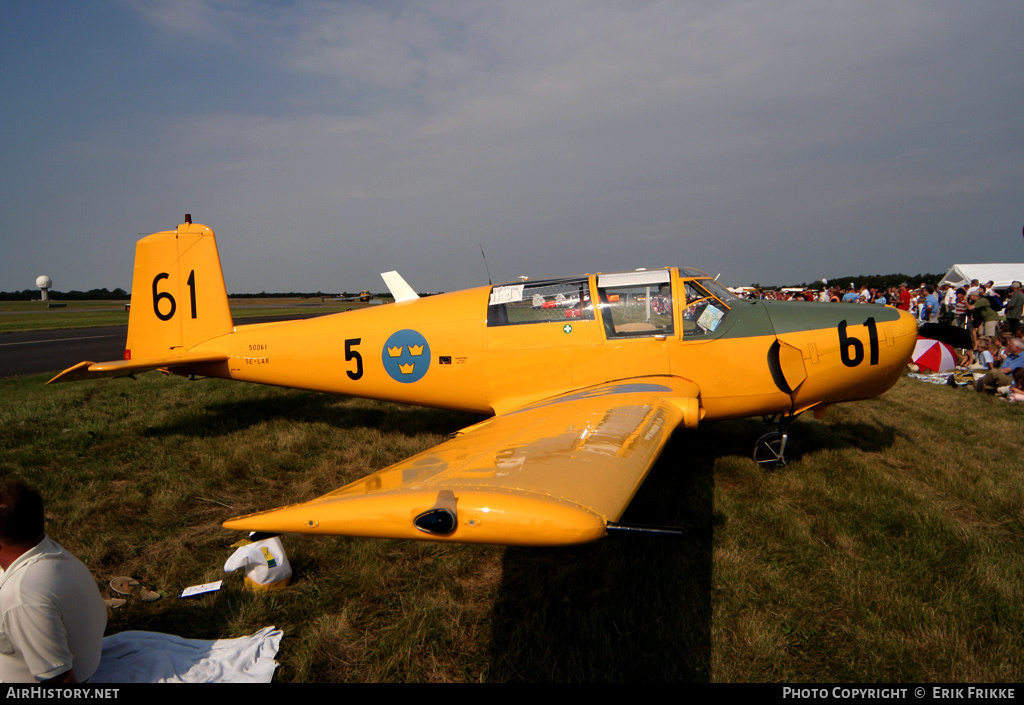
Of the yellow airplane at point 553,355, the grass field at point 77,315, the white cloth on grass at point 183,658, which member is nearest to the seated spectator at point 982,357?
the yellow airplane at point 553,355

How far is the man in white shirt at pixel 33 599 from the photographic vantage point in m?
1.83

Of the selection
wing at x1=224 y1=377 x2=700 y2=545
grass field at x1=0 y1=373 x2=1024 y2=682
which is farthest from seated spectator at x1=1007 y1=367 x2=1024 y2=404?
wing at x1=224 y1=377 x2=700 y2=545

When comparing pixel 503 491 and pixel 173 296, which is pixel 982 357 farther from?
pixel 173 296

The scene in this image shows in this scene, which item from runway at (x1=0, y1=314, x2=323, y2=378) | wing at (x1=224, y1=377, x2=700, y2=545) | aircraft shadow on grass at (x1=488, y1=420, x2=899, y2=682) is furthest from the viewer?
runway at (x1=0, y1=314, x2=323, y2=378)

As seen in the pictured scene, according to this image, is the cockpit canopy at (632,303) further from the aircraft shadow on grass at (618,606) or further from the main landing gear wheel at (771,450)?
the aircraft shadow on grass at (618,606)

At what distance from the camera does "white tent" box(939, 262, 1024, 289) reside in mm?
26509

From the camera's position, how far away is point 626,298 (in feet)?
16.9

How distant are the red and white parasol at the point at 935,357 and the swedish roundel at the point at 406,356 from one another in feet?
35.1

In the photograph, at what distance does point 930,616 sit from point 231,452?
6.52m

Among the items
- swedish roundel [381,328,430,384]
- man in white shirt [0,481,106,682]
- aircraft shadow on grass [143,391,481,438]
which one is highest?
swedish roundel [381,328,430,384]

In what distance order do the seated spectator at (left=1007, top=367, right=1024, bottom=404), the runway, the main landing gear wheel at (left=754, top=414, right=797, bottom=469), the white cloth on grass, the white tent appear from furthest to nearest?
the white tent → the runway → the seated spectator at (left=1007, top=367, right=1024, bottom=404) → the main landing gear wheel at (left=754, top=414, right=797, bottom=469) → the white cloth on grass

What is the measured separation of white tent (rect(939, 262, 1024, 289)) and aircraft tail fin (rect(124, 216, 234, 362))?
110ft

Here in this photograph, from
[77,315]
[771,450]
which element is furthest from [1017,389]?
[77,315]

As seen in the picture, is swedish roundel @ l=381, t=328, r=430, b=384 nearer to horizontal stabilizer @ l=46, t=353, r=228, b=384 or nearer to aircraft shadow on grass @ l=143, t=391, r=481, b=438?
aircraft shadow on grass @ l=143, t=391, r=481, b=438
